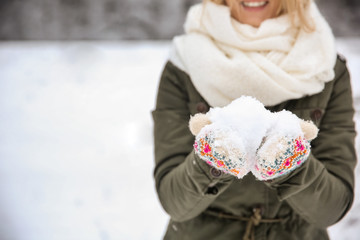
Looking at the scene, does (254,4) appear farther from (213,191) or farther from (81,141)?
(81,141)

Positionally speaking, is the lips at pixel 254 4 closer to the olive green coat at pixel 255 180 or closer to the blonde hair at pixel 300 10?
the blonde hair at pixel 300 10

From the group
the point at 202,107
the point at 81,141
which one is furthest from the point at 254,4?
the point at 81,141

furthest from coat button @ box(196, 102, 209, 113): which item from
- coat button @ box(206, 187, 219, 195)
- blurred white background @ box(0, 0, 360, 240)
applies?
blurred white background @ box(0, 0, 360, 240)

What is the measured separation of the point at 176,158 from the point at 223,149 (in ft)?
0.95

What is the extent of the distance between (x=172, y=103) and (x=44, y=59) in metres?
2.54

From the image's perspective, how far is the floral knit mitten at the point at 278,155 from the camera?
2.13 ft

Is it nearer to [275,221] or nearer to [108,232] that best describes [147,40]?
[108,232]

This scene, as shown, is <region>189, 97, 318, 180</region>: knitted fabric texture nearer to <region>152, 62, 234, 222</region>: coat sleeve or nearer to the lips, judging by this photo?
<region>152, 62, 234, 222</region>: coat sleeve

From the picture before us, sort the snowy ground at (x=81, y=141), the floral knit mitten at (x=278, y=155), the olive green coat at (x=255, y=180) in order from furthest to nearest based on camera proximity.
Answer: the snowy ground at (x=81, y=141)
the olive green coat at (x=255, y=180)
the floral knit mitten at (x=278, y=155)

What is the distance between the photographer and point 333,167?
91cm

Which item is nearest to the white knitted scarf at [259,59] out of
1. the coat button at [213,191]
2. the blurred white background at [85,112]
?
the coat button at [213,191]

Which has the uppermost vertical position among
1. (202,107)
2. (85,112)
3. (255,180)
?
(202,107)

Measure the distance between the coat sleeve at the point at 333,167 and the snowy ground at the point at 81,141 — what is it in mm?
900

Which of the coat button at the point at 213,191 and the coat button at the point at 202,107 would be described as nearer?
the coat button at the point at 213,191
